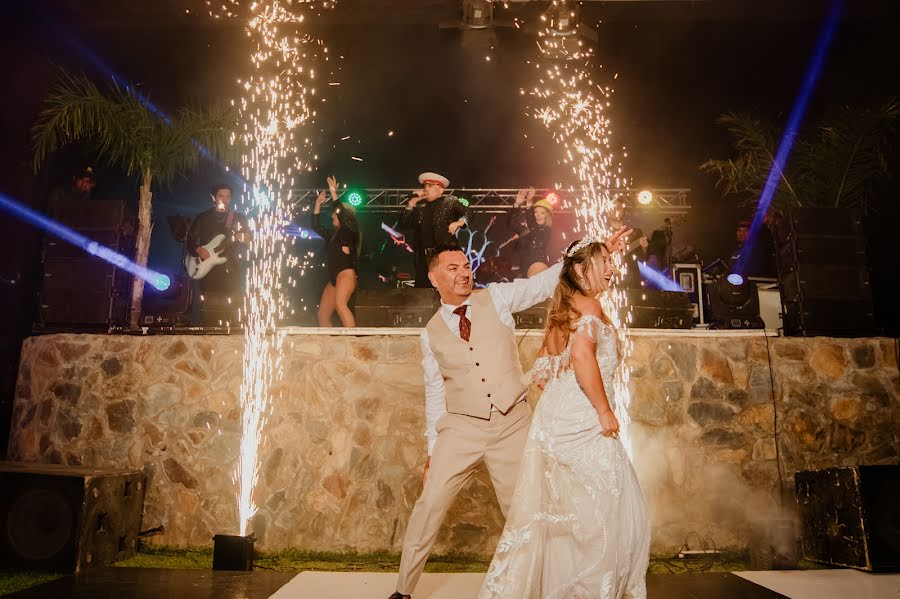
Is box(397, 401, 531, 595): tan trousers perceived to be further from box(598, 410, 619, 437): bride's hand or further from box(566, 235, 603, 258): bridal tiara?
box(566, 235, 603, 258): bridal tiara

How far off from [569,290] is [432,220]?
3471mm

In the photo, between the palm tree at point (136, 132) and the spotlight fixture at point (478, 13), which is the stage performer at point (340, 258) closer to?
the palm tree at point (136, 132)

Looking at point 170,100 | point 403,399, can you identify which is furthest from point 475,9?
point 403,399

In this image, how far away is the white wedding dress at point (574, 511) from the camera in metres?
2.56

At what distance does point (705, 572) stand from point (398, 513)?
7.09ft


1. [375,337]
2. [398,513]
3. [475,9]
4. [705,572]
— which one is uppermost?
[475,9]

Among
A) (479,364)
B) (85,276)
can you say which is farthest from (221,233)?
(479,364)

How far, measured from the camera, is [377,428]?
4.64m

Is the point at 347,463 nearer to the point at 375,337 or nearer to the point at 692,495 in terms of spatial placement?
the point at 375,337

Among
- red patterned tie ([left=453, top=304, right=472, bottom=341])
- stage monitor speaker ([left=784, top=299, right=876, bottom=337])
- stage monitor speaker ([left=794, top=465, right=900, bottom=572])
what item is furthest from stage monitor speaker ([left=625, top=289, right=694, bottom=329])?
red patterned tie ([left=453, top=304, right=472, bottom=341])

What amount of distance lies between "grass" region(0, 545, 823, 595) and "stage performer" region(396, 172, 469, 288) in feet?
9.20

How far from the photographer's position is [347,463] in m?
4.59

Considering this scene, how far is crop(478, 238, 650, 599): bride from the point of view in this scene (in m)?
2.57

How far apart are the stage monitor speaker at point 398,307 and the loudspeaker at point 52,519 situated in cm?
268
